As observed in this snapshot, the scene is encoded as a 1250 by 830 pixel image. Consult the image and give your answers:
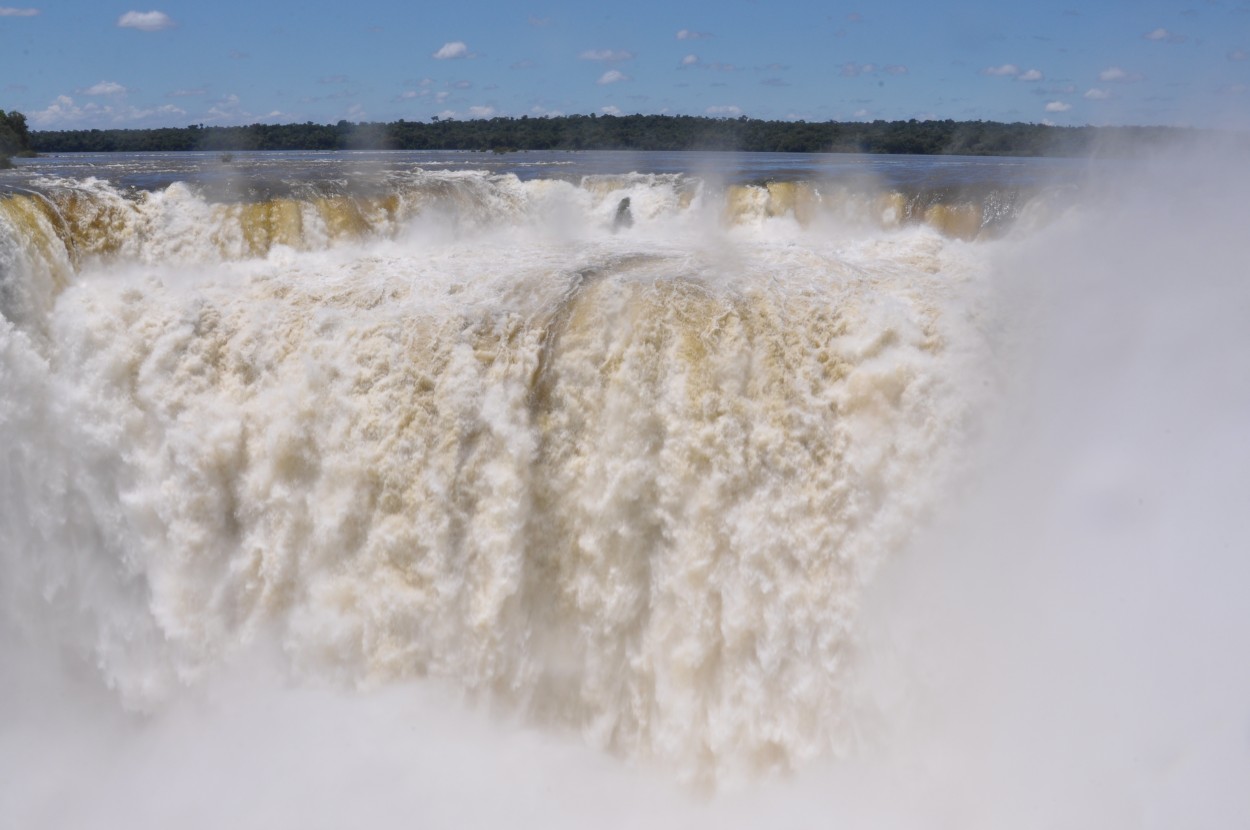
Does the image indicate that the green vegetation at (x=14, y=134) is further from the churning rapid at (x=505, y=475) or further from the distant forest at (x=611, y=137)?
the churning rapid at (x=505, y=475)

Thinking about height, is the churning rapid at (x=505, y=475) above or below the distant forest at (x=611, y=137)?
below

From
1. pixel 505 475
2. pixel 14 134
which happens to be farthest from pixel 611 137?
pixel 505 475

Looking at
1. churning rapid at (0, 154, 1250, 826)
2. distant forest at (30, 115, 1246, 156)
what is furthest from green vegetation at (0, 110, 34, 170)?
churning rapid at (0, 154, 1250, 826)

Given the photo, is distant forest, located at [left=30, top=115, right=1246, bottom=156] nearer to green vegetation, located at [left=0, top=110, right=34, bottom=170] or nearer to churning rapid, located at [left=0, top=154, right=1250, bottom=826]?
green vegetation, located at [left=0, top=110, right=34, bottom=170]

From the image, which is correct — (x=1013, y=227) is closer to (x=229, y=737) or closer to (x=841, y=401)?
(x=841, y=401)

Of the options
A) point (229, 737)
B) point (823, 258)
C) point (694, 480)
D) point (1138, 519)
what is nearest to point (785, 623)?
point (694, 480)

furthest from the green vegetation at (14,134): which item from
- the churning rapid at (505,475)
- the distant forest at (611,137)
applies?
the churning rapid at (505,475)
